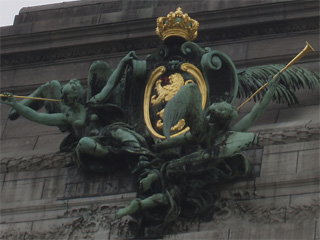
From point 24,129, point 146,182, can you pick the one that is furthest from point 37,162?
point 146,182

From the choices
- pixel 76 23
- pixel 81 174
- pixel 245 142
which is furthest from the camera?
pixel 76 23

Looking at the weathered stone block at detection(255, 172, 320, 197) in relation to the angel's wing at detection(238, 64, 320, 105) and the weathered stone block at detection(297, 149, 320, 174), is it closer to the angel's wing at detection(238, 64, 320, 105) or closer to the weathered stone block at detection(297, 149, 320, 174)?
the weathered stone block at detection(297, 149, 320, 174)

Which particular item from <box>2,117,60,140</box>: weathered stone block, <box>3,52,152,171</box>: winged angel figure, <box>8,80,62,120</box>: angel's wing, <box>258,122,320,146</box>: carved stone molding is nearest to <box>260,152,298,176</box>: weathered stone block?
<box>258,122,320,146</box>: carved stone molding

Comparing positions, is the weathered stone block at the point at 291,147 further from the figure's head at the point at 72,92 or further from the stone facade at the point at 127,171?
the figure's head at the point at 72,92

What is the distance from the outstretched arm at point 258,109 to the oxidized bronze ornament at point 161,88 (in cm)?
77

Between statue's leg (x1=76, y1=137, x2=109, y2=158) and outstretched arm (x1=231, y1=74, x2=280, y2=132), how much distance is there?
1.88 metres

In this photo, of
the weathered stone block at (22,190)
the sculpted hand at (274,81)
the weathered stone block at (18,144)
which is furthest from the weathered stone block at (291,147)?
the weathered stone block at (18,144)

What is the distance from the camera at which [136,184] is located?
803 inches

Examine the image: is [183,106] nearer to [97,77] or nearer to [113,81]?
[113,81]

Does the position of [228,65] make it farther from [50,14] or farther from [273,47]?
[50,14]

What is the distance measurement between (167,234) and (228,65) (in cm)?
262

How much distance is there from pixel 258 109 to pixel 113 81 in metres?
2.27

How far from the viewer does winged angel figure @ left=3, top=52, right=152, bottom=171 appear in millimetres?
20625

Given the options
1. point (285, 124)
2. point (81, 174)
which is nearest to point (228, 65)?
point (285, 124)
